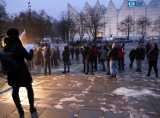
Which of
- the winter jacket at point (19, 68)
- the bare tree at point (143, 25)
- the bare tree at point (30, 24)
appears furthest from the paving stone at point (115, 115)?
the bare tree at point (143, 25)

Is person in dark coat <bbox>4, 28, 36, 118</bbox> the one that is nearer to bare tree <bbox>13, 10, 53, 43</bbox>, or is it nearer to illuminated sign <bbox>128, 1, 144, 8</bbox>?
bare tree <bbox>13, 10, 53, 43</bbox>

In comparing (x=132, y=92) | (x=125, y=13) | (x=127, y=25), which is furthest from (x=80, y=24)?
(x=132, y=92)

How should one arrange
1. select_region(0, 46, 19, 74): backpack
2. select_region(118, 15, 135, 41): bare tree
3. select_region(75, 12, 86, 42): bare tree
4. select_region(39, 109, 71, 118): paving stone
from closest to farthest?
select_region(0, 46, 19, 74): backpack, select_region(39, 109, 71, 118): paving stone, select_region(75, 12, 86, 42): bare tree, select_region(118, 15, 135, 41): bare tree

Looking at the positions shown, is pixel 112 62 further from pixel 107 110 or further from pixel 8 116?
pixel 8 116

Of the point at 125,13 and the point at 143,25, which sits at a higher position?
the point at 125,13

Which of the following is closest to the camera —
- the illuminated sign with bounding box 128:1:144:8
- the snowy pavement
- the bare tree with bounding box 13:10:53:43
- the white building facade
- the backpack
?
the backpack

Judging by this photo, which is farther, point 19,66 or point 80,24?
point 80,24

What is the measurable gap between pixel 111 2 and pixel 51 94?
345ft

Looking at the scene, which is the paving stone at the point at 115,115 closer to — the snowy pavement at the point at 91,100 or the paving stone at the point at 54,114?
the snowy pavement at the point at 91,100

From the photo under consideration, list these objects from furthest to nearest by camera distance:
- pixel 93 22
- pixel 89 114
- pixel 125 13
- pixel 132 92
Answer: pixel 125 13, pixel 93 22, pixel 132 92, pixel 89 114

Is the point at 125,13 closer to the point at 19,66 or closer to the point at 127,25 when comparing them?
the point at 127,25

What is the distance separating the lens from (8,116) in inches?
247

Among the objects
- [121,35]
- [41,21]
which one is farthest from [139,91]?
[121,35]

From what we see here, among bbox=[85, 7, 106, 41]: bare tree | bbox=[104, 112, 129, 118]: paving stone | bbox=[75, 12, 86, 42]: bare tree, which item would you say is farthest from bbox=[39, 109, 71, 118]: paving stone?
bbox=[75, 12, 86, 42]: bare tree
